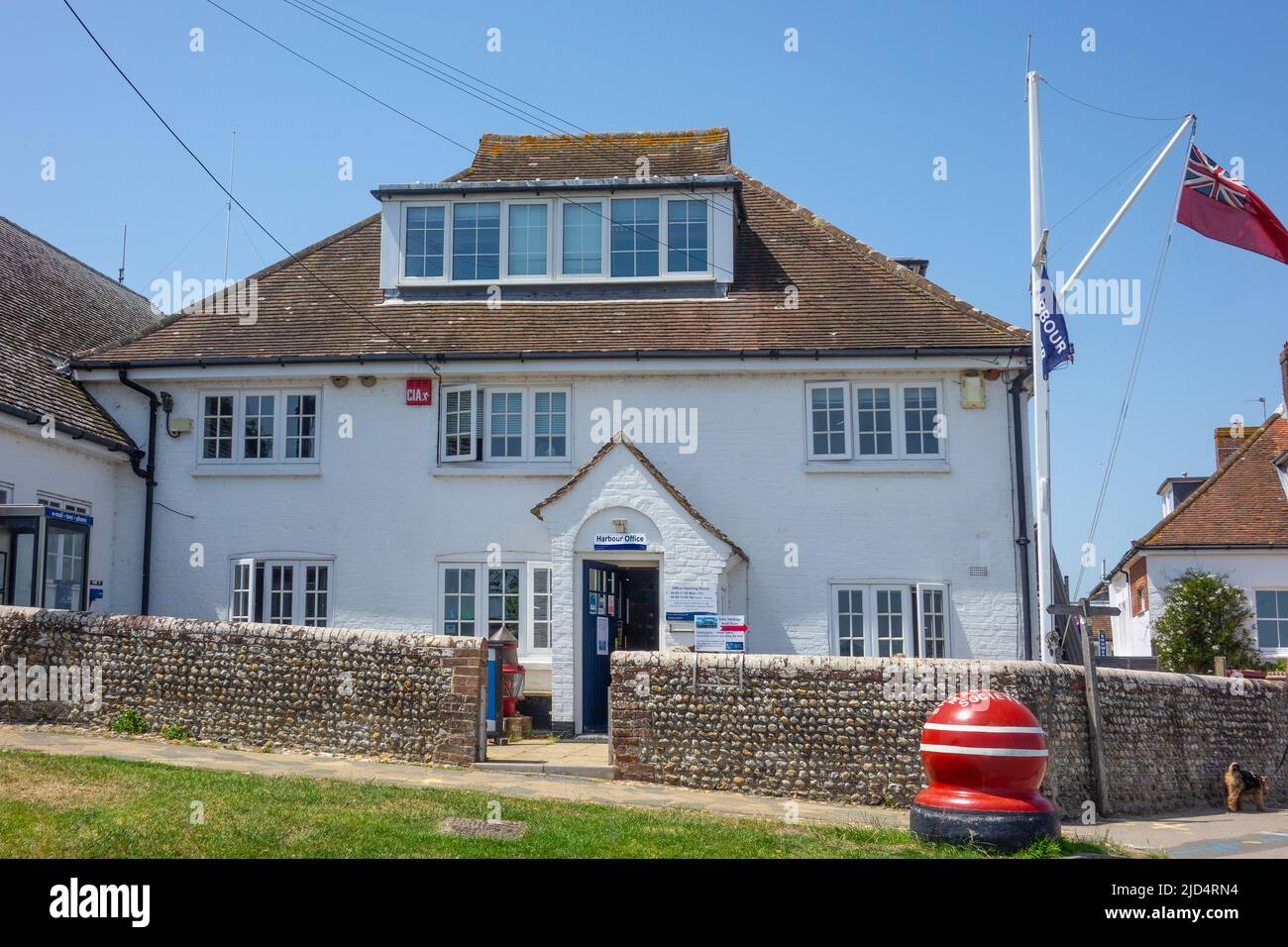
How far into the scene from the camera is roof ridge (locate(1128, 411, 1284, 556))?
99.3ft

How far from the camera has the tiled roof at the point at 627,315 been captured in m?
19.4

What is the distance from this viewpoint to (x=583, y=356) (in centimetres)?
1917

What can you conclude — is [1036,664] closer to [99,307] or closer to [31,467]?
[31,467]

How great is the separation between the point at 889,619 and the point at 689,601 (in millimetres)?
3253

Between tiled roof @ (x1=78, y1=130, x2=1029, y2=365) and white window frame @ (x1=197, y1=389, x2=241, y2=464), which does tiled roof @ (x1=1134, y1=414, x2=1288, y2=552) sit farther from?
white window frame @ (x1=197, y1=389, x2=241, y2=464)

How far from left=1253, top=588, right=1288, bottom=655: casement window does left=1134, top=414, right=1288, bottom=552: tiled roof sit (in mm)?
1220

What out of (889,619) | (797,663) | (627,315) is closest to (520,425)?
(627,315)

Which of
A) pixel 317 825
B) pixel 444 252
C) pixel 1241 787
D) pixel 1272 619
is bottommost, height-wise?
pixel 1241 787

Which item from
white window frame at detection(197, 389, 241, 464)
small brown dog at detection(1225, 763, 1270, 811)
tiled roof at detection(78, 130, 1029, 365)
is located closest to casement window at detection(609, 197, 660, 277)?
tiled roof at detection(78, 130, 1029, 365)

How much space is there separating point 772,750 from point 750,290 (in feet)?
30.7

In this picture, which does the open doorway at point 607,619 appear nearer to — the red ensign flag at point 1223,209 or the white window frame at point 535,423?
the white window frame at point 535,423

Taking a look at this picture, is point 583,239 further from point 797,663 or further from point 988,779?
point 988,779

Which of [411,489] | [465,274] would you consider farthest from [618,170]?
[411,489]

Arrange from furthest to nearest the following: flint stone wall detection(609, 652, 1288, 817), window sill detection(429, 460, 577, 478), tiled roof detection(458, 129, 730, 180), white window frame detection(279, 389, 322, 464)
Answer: tiled roof detection(458, 129, 730, 180)
white window frame detection(279, 389, 322, 464)
window sill detection(429, 460, 577, 478)
flint stone wall detection(609, 652, 1288, 817)
